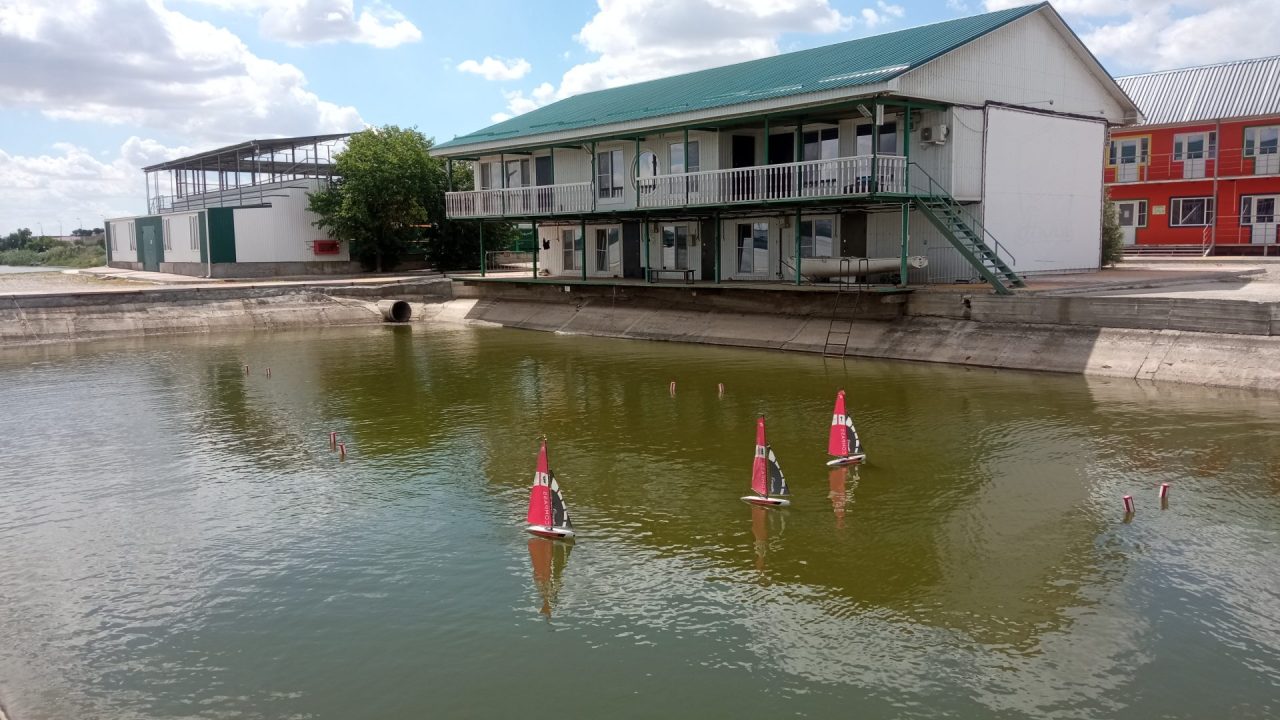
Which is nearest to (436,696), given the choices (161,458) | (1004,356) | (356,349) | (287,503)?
(287,503)

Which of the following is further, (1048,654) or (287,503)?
(287,503)

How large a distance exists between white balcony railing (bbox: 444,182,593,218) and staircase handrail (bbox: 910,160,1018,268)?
11609mm

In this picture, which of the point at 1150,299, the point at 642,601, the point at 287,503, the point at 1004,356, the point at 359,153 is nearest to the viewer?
the point at 642,601

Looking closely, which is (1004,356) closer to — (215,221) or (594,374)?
(594,374)

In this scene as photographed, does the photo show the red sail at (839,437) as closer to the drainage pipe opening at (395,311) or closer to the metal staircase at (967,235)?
the metal staircase at (967,235)

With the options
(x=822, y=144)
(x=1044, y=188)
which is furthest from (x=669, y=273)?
(x=1044, y=188)

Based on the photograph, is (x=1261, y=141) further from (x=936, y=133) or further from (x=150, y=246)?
(x=150, y=246)

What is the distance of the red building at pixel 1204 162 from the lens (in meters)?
40.8

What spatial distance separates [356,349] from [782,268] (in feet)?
42.6

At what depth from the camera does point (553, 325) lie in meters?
33.3

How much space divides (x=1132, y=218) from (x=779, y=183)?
25.7 meters

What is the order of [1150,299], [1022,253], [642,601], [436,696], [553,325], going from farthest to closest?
[553,325], [1022,253], [1150,299], [642,601], [436,696]

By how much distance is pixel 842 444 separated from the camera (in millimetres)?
13484

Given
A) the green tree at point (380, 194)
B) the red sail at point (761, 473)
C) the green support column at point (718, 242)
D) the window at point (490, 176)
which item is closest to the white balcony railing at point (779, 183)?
the green support column at point (718, 242)
